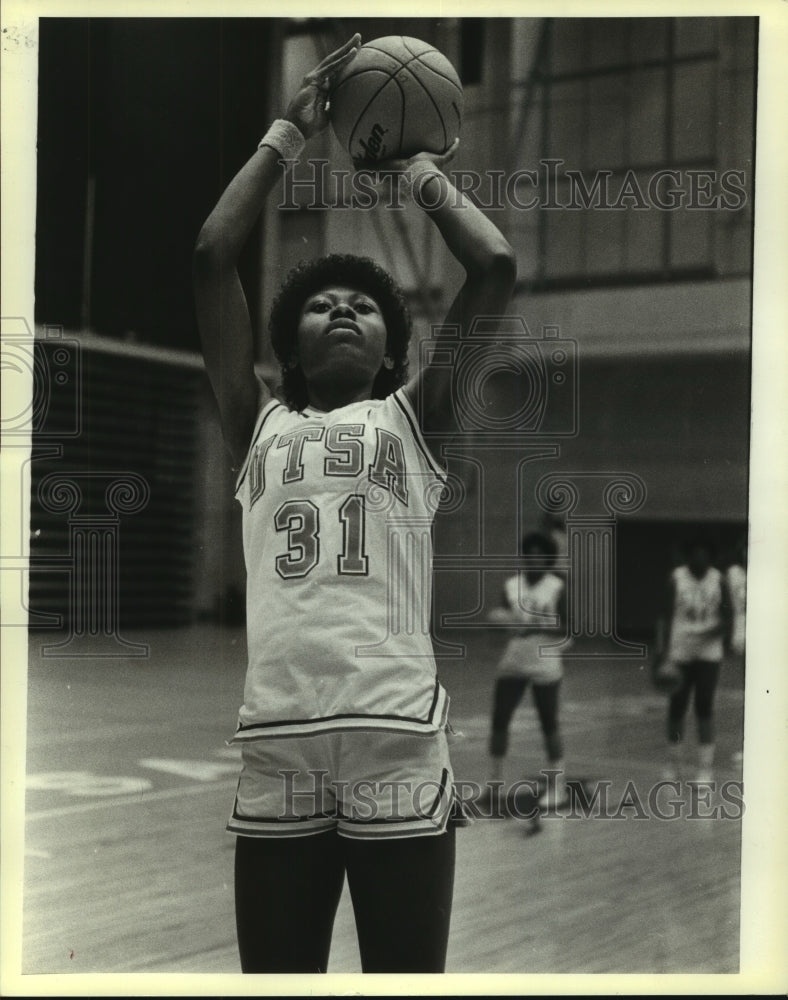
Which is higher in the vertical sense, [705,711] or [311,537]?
[311,537]

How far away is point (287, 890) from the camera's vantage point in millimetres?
2846

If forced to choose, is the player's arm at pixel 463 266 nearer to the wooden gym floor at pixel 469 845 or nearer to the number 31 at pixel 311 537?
the number 31 at pixel 311 537

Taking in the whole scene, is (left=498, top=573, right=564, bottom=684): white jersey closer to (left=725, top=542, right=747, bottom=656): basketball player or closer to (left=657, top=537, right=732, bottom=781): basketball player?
(left=657, top=537, right=732, bottom=781): basketball player

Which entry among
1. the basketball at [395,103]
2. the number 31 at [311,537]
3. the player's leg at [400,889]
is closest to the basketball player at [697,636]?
the player's leg at [400,889]

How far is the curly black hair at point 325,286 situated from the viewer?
3.21 metres

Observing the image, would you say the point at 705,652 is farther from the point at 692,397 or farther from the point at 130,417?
the point at 130,417

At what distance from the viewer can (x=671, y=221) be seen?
3.41 m

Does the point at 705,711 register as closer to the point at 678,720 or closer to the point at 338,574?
the point at 678,720

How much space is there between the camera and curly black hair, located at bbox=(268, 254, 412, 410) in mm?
3205

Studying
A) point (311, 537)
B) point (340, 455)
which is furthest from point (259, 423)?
point (311, 537)

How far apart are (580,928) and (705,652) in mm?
1031

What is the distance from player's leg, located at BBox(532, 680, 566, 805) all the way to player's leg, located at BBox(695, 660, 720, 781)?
461mm

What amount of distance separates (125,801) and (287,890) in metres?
0.89

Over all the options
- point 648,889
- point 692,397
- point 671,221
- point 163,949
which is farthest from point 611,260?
point 163,949
